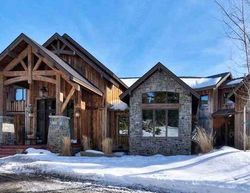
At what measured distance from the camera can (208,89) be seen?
30.9 m

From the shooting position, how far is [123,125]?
2416 centimetres

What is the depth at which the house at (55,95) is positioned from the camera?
19.7 m

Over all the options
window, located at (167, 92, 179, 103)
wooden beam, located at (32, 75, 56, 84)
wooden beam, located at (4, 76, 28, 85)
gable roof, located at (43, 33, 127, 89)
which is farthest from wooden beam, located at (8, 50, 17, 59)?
window, located at (167, 92, 179, 103)

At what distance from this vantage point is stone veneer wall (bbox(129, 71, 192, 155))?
67.3 feet

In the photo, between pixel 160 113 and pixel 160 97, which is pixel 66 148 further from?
pixel 160 97

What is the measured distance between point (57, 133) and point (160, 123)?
566 cm

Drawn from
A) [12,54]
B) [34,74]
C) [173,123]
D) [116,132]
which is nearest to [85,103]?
[116,132]

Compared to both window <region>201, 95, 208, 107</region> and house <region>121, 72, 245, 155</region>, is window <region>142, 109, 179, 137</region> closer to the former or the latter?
house <region>121, 72, 245, 155</region>

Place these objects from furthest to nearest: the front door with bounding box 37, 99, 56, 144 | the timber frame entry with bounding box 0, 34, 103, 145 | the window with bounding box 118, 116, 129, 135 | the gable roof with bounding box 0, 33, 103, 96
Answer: the window with bounding box 118, 116, 129, 135, the front door with bounding box 37, 99, 56, 144, the timber frame entry with bounding box 0, 34, 103, 145, the gable roof with bounding box 0, 33, 103, 96

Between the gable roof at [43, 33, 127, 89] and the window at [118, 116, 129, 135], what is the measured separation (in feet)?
8.03

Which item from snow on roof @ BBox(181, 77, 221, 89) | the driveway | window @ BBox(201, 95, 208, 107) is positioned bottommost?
the driveway

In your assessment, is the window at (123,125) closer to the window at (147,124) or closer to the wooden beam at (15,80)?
the window at (147,124)

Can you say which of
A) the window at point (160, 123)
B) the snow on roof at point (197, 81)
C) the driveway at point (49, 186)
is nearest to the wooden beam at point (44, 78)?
the window at point (160, 123)

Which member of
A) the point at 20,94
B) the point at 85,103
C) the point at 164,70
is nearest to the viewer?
the point at 164,70
